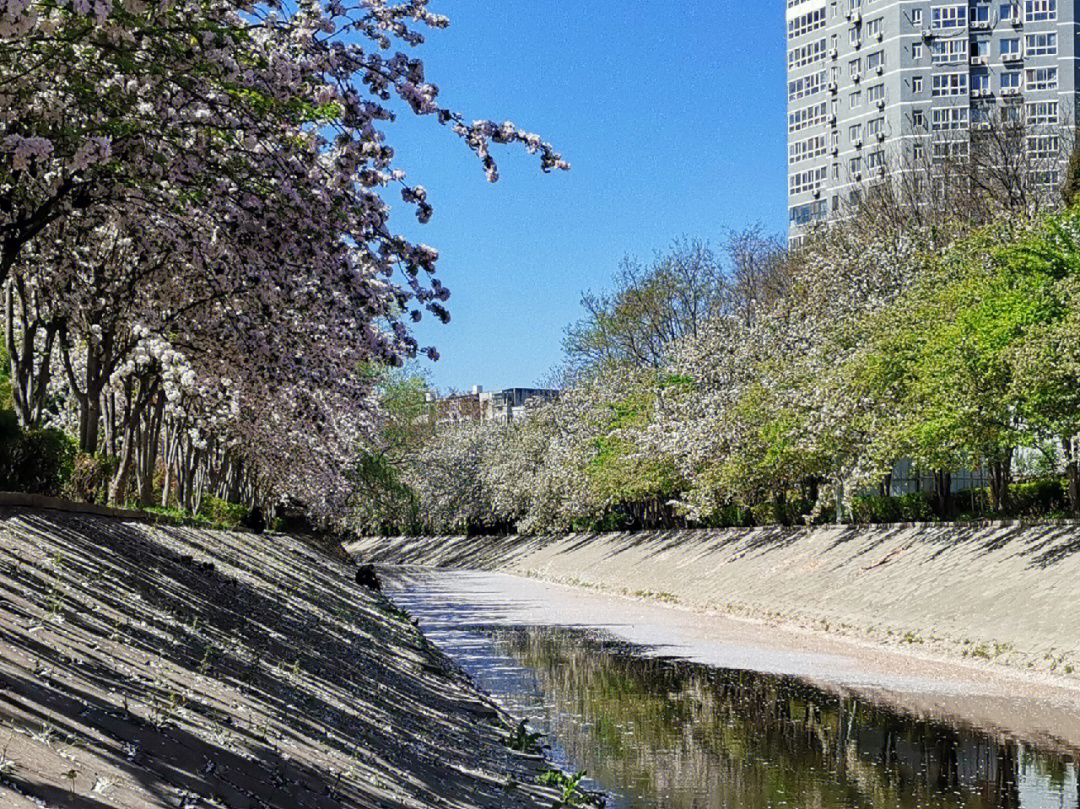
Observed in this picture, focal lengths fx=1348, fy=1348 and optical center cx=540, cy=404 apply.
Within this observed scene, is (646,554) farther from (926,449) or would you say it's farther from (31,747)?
(31,747)

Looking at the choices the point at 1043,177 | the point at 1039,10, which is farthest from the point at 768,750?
the point at 1039,10

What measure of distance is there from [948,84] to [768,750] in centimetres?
9698

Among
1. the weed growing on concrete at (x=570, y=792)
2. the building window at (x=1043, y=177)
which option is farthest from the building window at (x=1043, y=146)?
the weed growing on concrete at (x=570, y=792)

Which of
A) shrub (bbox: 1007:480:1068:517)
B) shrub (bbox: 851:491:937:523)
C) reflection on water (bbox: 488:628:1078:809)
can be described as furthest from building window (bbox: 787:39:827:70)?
→ reflection on water (bbox: 488:628:1078:809)

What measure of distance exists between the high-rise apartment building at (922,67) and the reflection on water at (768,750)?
7914 cm

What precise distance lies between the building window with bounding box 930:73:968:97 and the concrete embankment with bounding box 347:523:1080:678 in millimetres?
58128

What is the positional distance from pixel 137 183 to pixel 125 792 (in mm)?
9051

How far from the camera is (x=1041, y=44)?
338 ft

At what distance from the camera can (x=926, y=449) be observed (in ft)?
116

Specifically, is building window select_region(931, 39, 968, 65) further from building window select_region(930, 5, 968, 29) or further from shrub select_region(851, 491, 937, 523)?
shrub select_region(851, 491, 937, 523)

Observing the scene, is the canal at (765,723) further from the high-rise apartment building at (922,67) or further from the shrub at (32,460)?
the high-rise apartment building at (922,67)

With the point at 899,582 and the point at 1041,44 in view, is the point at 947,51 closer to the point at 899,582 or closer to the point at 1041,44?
the point at 1041,44

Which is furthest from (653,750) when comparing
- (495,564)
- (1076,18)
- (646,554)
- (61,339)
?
(1076,18)

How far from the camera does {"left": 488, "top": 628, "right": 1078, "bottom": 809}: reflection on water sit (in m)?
14.6
